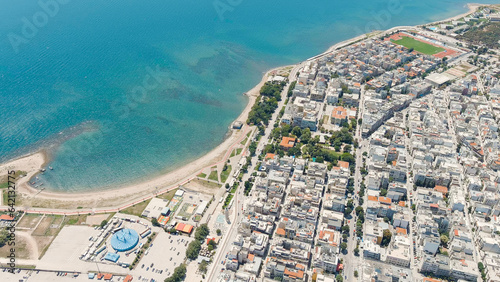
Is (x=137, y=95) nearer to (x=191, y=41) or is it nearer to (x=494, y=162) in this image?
(x=191, y=41)

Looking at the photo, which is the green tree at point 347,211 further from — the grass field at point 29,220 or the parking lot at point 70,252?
the grass field at point 29,220

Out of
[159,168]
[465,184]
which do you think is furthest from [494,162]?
[159,168]

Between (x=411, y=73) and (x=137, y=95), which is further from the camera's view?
(x=411, y=73)

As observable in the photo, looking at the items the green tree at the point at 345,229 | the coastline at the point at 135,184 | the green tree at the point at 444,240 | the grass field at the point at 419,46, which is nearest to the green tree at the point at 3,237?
the coastline at the point at 135,184

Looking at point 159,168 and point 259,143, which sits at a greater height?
point 259,143

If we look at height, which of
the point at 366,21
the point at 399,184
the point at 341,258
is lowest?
the point at 341,258

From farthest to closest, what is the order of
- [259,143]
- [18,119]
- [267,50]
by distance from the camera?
[267,50] < [18,119] < [259,143]

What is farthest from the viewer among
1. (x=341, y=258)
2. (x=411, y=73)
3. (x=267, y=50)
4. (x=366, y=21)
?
(x=366, y=21)
